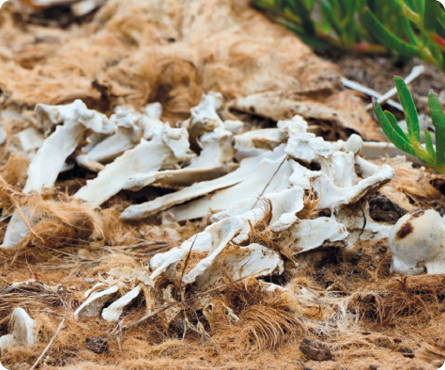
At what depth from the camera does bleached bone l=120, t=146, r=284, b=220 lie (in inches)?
69.1

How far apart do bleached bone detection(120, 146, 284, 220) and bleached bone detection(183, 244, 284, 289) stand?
1.67ft

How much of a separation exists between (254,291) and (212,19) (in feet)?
9.04

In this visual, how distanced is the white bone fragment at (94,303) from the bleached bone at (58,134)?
29.3 inches

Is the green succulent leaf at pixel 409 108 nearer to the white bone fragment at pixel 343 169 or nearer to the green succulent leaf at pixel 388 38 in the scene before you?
the white bone fragment at pixel 343 169

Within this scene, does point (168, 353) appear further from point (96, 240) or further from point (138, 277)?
point (96, 240)

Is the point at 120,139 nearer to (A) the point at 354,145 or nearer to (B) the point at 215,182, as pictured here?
(B) the point at 215,182

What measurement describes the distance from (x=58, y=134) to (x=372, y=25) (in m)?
2.05

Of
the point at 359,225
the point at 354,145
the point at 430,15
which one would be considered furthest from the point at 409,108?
the point at 430,15

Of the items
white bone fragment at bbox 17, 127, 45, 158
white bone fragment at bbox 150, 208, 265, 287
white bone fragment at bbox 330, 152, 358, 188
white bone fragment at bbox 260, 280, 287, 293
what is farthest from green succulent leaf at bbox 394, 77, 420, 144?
white bone fragment at bbox 17, 127, 45, 158

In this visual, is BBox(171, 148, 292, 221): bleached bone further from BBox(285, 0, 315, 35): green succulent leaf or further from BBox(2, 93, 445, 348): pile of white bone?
BBox(285, 0, 315, 35): green succulent leaf

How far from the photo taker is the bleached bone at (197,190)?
175 centimetres

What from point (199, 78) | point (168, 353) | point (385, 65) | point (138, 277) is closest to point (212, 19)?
point (199, 78)

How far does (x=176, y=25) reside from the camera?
3371 millimetres

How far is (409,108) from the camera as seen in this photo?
146cm
